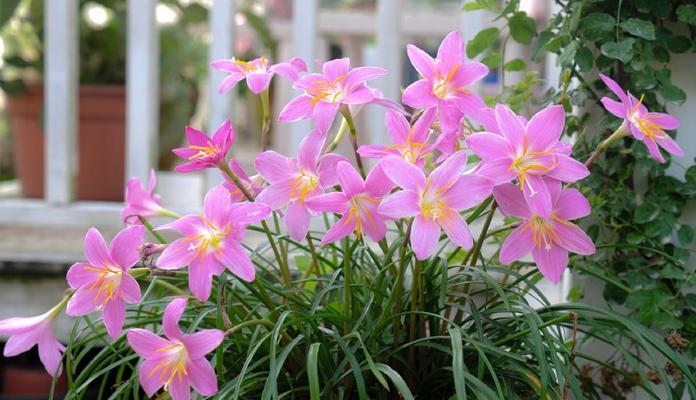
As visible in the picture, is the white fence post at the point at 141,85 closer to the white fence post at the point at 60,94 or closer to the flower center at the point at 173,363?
the white fence post at the point at 60,94

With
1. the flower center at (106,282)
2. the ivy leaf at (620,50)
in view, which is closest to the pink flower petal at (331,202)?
the flower center at (106,282)

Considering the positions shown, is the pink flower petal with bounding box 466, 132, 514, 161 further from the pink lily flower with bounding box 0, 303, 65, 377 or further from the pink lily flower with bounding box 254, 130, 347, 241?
the pink lily flower with bounding box 0, 303, 65, 377

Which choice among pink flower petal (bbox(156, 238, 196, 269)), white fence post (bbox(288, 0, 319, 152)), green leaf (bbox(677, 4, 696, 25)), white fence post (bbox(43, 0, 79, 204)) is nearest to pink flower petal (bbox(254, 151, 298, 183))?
pink flower petal (bbox(156, 238, 196, 269))

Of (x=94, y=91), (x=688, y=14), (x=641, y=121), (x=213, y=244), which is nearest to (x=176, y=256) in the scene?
(x=213, y=244)

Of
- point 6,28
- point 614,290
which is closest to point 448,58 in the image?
point 614,290

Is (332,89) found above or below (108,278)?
above

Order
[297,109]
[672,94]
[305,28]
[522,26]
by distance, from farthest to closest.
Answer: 1. [305,28]
2. [522,26]
3. [672,94]
4. [297,109]

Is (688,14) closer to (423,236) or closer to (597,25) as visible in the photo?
(597,25)
